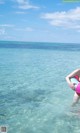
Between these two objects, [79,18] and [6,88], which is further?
[6,88]

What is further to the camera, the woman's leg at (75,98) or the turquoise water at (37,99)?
the woman's leg at (75,98)

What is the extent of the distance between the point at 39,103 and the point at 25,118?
33cm

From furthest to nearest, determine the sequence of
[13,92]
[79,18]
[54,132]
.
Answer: [13,92], [79,18], [54,132]

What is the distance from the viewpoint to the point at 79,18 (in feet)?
9.50

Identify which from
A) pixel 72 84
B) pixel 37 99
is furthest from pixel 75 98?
pixel 37 99

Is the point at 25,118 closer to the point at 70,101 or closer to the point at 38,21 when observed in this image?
the point at 70,101

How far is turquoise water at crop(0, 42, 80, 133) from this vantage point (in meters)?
2.61

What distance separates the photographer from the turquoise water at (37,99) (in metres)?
2.61

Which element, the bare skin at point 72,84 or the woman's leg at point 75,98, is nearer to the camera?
the bare skin at point 72,84

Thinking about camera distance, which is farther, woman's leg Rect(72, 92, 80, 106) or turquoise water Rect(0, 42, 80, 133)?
woman's leg Rect(72, 92, 80, 106)

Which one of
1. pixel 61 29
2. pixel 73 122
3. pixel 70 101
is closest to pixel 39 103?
pixel 70 101

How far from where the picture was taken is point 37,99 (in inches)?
125

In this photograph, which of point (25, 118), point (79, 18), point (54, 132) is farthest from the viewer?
point (79, 18)

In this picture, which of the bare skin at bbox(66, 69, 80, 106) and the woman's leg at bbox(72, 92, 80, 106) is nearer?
the bare skin at bbox(66, 69, 80, 106)
